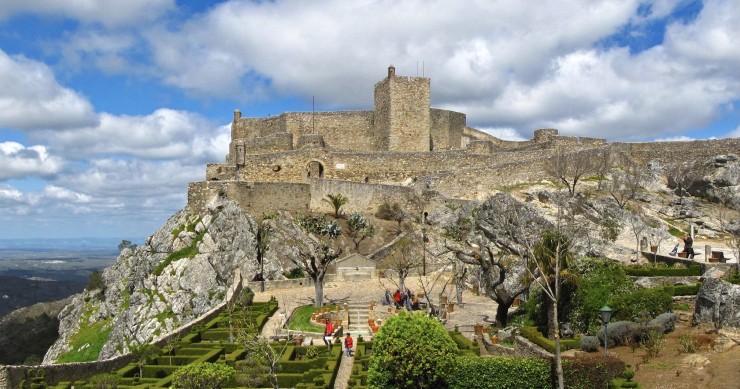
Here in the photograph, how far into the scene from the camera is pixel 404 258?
36312 mm

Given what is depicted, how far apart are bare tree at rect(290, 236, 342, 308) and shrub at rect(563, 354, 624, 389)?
14804mm

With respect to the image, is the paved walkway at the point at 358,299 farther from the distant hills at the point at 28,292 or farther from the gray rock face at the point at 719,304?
the distant hills at the point at 28,292

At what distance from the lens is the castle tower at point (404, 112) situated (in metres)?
48.8

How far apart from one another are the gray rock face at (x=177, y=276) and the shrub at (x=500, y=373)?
19567 millimetres

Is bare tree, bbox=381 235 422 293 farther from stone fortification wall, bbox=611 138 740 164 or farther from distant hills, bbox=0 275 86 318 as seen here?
distant hills, bbox=0 275 86 318

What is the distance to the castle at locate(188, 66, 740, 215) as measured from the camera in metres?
43.1

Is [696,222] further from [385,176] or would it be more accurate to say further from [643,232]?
[385,176]

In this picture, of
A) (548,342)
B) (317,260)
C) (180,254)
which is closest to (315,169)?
(317,260)

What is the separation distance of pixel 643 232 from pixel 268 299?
2173 centimetres

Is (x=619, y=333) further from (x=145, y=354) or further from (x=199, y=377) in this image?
(x=145, y=354)

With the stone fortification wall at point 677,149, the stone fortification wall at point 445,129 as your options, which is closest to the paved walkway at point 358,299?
the stone fortification wall at point 445,129

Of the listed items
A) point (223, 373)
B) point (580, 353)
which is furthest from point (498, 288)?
point (223, 373)

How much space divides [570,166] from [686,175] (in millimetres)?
8278

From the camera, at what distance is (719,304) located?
19812mm
